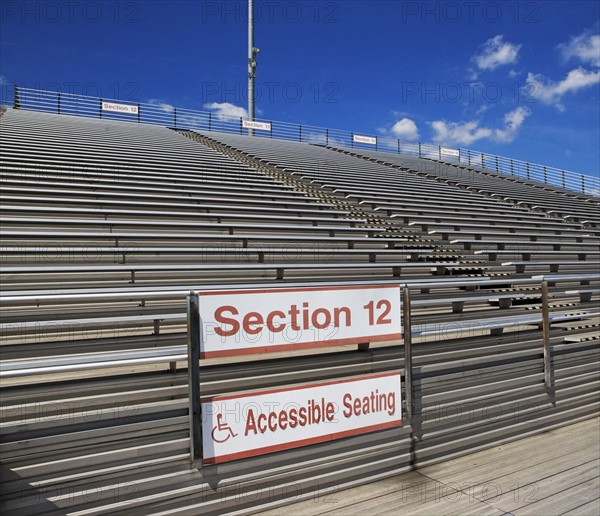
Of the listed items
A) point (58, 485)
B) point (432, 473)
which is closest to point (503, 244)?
point (432, 473)

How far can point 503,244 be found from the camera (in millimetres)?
6449

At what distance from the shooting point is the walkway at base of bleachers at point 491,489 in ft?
7.58

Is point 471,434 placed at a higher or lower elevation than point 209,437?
lower

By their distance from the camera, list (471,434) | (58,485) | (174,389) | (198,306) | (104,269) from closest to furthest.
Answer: (58,485), (198,306), (174,389), (471,434), (104,269)

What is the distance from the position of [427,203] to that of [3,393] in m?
7.49

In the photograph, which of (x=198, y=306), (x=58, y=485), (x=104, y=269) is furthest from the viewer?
(x=104, y=269)

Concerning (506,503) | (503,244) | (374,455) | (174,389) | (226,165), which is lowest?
(506,503)

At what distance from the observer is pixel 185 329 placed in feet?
10.9

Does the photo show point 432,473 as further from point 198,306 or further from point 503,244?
point 503,244

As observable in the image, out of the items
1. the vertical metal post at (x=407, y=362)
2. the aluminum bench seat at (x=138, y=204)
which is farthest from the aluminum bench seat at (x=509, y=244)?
the vertical metal post at (x=407, y=362)

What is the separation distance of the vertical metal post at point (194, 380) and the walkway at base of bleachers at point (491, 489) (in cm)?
52

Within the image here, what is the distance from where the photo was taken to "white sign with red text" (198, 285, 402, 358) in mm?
2189

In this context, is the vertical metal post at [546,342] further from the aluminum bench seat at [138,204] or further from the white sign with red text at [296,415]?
the aluminum bench seat at [138,204]

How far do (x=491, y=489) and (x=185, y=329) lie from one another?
2.23 m
